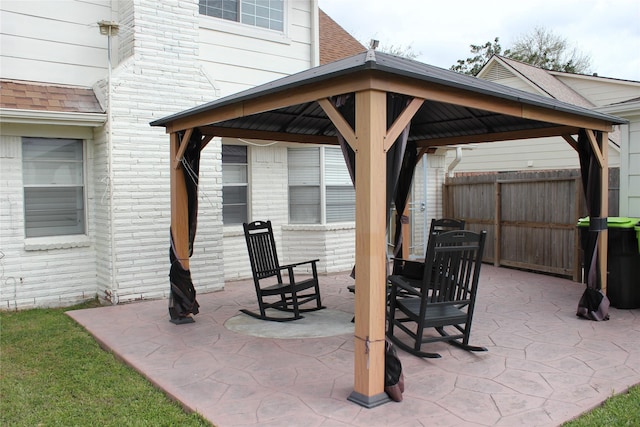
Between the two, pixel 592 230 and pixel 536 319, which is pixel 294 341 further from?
pixel 592 230

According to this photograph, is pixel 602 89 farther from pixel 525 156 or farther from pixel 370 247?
pixel 370 247

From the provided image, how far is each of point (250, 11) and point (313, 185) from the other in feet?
10.3

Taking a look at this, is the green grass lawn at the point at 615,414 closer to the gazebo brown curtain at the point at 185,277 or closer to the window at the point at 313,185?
the gazebo brown curtain at the point at 185,277

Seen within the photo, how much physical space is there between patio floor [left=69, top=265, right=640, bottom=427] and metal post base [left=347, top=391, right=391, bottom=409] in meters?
0.06

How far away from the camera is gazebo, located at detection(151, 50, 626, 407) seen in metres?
3.74

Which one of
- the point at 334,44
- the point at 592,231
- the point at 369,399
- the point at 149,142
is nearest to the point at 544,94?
the point at 334,44

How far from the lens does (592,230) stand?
636 centimetres

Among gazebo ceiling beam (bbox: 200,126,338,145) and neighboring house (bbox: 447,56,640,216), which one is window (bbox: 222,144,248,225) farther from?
neighboring house (bbox: 447,56,640,216)

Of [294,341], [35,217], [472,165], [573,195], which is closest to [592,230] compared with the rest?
[573,195]

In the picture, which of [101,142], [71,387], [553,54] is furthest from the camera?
[553,54]

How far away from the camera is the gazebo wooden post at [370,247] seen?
3695 mm

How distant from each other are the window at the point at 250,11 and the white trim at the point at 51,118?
8.32 ft

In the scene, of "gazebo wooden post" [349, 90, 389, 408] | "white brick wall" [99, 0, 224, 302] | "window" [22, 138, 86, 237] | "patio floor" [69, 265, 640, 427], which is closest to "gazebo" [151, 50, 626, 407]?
"gazebo wooden post" [349, 90, 389, 408]

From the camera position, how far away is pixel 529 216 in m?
9.40
